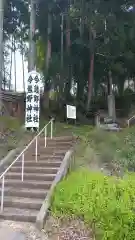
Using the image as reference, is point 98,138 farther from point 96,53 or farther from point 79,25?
point 79,25

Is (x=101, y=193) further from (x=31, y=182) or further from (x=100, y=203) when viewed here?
(x=31, y=182)

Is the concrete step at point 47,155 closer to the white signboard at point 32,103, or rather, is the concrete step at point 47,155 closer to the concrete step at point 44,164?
the concrete step at point 44,164

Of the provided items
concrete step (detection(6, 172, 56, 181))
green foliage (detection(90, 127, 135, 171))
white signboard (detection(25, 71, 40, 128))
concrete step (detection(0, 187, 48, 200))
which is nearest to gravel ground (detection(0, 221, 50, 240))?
concrete step (detection(0, 187, 48, 200))

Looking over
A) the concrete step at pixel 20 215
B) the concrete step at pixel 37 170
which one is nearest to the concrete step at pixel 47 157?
the concrete step at pixel 37 170

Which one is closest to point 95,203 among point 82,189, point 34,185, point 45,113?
point 82,189

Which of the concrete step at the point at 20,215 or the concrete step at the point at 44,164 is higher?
the concrete step at the point at 44,164

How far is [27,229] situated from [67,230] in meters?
0.69

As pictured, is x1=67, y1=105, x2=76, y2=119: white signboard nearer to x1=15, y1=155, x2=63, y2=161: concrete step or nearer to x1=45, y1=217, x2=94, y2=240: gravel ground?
x1=15, y1=155, x2=63, y2=161: concrete step

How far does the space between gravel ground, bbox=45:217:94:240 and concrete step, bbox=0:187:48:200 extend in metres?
0.88

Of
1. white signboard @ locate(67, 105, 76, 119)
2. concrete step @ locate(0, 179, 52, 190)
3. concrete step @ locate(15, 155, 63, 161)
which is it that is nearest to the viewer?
concrete step @ locate(0, 179, 52, 190)

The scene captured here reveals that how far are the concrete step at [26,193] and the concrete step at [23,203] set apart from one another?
0.13 meters

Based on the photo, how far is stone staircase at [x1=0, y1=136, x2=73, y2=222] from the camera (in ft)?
19.7

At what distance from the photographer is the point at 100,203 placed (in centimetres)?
528

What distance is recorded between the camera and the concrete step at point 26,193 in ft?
21.4
